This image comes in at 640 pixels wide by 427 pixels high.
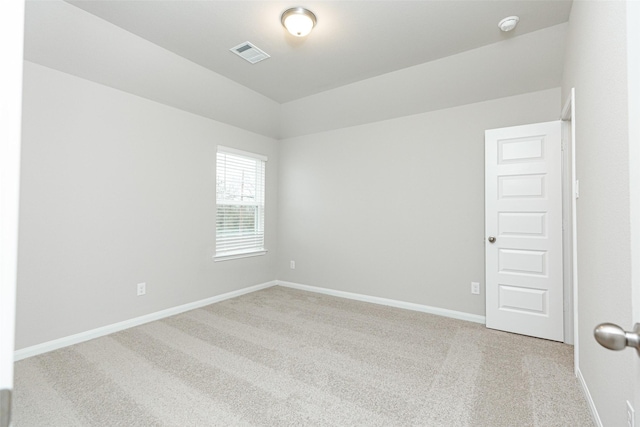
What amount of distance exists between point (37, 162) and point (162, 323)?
6.13 feet

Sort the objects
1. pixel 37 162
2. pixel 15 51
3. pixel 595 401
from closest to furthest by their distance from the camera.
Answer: pixel 15 51 < pixel 595 401 < pixel 37 162

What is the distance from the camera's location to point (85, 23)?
2342 millimetres

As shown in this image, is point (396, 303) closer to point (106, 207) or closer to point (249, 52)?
point (249, 52)

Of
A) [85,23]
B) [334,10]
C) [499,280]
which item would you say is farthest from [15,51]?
[499,280]

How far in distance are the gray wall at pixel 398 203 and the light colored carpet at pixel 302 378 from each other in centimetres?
72

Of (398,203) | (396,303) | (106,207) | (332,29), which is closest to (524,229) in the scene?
(398,203)

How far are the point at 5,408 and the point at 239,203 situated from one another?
13.2 feet

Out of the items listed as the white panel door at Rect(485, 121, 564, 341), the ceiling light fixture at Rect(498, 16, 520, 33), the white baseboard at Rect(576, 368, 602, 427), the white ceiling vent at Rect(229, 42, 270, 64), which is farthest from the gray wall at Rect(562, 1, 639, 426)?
the white ceiling vent at Rect(229, 42, 270, 64)

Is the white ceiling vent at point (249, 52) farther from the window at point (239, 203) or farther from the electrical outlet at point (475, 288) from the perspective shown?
the electrical outlet at point (475, 288)

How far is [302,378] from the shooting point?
2.13 metres

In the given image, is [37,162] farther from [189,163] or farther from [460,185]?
[460,185]

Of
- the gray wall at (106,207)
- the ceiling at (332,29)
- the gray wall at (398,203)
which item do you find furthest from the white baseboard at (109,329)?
the ceiling at (332,29)

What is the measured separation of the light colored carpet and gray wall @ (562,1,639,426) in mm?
436

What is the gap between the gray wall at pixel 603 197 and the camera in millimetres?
1233
